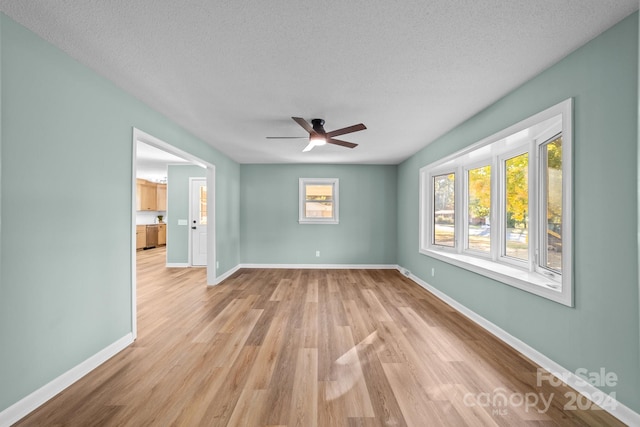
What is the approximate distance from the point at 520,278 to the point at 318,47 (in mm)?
2631

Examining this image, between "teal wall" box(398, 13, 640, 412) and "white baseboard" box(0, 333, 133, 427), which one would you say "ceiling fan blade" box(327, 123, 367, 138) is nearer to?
"teal wall" box(398, 13, 640, 412)

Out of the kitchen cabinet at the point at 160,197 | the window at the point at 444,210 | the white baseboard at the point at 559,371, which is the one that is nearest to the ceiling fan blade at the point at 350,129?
the window at the point at 444,210

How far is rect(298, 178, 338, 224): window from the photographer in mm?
6449

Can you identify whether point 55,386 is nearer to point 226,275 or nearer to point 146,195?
point 226,275

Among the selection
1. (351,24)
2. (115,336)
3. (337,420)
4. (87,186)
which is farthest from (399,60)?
(115,336)

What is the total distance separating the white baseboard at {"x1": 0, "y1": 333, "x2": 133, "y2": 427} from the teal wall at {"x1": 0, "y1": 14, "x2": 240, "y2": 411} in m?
0.04

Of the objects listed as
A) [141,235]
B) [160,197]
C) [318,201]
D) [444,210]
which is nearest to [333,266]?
[318,201]

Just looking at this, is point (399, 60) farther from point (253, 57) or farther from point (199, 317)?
point (199, 317)

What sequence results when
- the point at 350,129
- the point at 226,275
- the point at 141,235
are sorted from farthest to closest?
the point at 141,235 → the point at 226,275 → the point at 350,129

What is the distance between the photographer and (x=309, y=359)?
2371 millimetres

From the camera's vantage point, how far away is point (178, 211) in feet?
21.1

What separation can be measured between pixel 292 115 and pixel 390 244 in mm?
4236

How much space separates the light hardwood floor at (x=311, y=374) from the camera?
1701 millimetres

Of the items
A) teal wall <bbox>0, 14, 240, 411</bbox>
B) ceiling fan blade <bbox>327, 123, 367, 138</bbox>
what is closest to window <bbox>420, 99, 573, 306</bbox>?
ceiling fan blade <bbox>327, 123, 367, 138</bbox>
